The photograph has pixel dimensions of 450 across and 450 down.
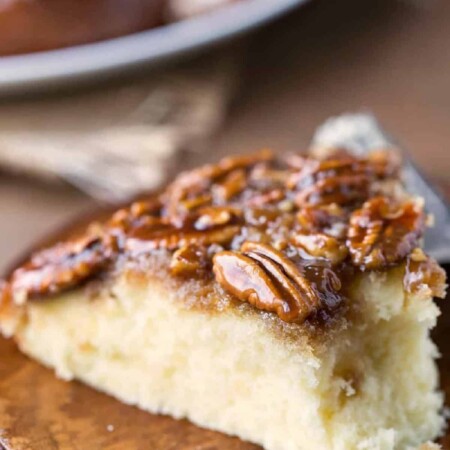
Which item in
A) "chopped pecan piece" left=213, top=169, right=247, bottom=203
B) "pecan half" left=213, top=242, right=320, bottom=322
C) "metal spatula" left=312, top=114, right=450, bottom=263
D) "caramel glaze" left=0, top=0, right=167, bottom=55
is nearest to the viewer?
"pecan half" left=213, top=242, right=320, bottom=322

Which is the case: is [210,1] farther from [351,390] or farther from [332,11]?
[351,390]

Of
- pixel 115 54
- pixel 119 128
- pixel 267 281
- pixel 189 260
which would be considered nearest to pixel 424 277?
pixel 267 281

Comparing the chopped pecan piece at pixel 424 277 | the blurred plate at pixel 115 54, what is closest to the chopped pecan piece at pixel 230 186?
the chopped pecan piece at pixel 424 277

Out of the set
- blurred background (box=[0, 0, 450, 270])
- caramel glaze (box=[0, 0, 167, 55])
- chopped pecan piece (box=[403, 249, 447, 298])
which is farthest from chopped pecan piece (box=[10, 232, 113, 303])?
caramel glaze (box=[0, 0, 167, 55])

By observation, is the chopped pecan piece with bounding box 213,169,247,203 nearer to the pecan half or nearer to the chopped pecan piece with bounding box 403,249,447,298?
the pecan half

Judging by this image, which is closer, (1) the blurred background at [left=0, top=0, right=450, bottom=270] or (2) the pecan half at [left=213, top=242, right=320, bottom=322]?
(2) the pecan half at [left=213, top=242, right=320, bottom=322]

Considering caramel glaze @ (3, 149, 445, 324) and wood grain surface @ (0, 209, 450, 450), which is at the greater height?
caramel glaze @ (3, 149, 445, 324)

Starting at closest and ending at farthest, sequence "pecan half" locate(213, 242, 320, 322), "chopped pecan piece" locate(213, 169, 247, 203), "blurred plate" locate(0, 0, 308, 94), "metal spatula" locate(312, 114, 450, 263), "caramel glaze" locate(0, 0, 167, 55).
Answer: "pecan half" locate(213, 242, 320, 322) → "metal spatula" locate(312, 114, 450, 263) → "chopped pecan piece" locate(213, 169, 247, 203) → "blurred plate" locate(0, 0, 308, 94) → "caramel glaze" locate(0, 0, 167, 55)
